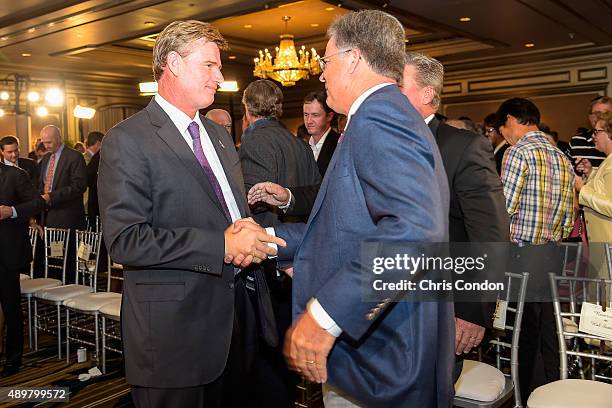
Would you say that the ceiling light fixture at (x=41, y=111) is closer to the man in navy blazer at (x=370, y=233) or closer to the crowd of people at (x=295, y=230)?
the crowd of people at (x=295, y=230)

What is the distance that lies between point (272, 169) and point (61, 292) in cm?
240

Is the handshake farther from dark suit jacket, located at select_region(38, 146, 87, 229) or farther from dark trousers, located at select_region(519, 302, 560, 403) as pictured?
dark suit jacket, located at select_region(38, 146, 87, 229)

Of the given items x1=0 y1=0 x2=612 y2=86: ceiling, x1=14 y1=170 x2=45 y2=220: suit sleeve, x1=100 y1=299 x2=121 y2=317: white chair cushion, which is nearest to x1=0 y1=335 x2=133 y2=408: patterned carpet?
x1=100 y1=299 x2=121 y2=317: white chair cushion

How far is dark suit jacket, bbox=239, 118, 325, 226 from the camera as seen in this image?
9.52ft

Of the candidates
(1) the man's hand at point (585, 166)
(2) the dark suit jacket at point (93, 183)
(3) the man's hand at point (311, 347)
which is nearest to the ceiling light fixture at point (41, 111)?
(2) the dark suit jacket at point (93, 183)

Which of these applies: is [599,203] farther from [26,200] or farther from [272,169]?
[26,200]

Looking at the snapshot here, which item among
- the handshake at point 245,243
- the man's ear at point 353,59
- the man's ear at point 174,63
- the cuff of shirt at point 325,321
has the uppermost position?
the man's ear at point 174,63

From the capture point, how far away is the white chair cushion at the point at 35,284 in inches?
179

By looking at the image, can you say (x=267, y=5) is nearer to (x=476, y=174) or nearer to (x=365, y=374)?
(x=476, y=174)

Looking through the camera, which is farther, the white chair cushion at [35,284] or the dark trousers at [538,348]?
the white chair cushion at [35,284]

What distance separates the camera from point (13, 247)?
3973 millimetres

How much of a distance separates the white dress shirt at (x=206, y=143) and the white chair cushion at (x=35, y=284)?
10.6 ft

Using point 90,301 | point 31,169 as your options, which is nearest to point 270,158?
point 90,301

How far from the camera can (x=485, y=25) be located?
8.27 meters
